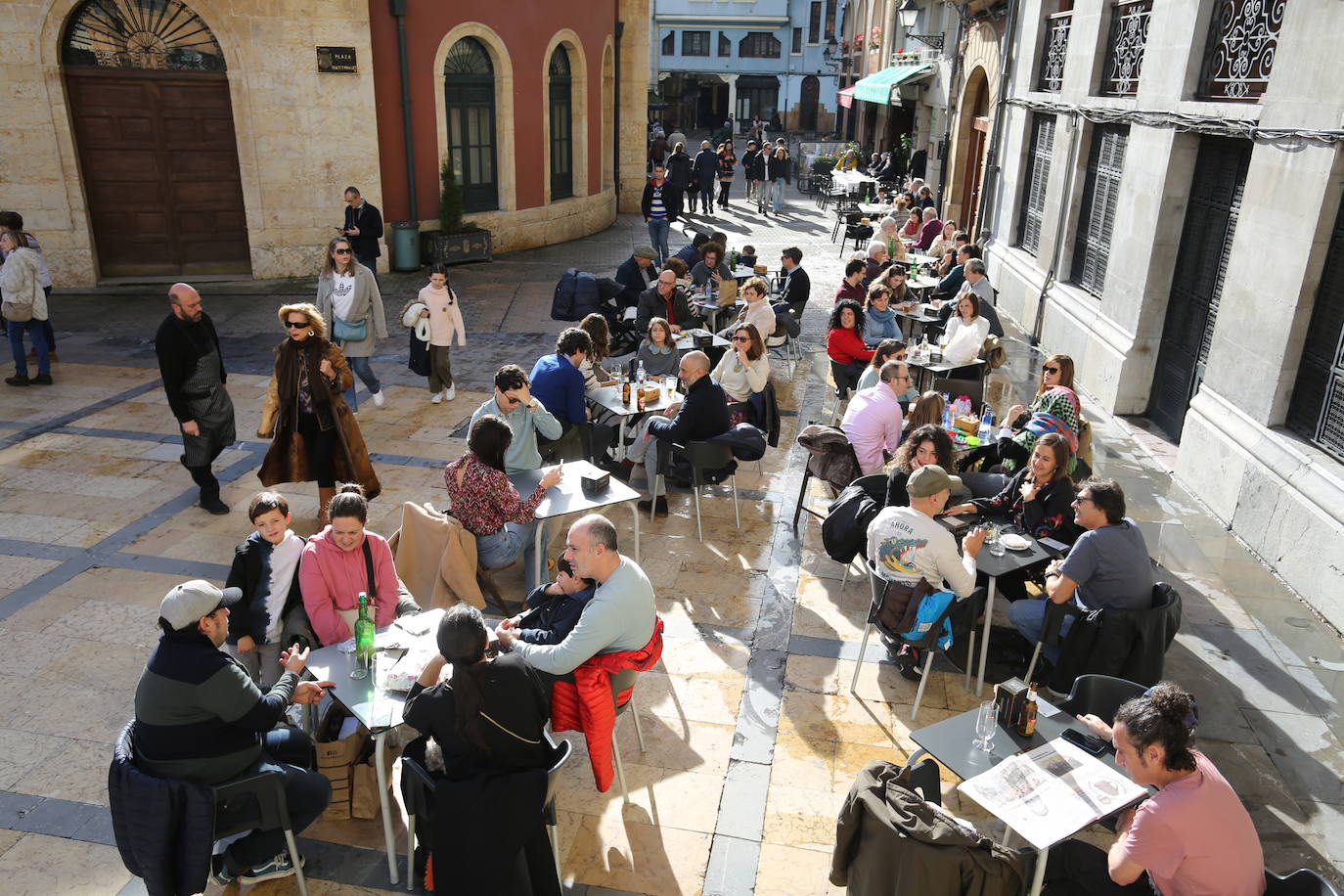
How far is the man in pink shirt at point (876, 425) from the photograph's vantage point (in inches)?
264

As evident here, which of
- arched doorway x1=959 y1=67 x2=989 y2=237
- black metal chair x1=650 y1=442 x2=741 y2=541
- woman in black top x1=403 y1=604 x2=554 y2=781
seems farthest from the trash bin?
woman in black top x1=403 y1=604 x2=554 y2=781

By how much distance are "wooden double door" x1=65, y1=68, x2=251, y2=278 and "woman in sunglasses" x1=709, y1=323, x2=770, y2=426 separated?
9.71m

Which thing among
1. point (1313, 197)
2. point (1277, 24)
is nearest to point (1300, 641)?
point (1313, 197)

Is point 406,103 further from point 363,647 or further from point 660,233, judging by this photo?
point 363,647

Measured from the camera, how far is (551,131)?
1780cm

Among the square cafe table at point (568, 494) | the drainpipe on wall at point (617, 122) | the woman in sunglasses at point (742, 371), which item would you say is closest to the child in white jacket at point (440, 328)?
the woman in sunglasses at point (742, 371)

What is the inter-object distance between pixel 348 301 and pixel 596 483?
13.4 ft

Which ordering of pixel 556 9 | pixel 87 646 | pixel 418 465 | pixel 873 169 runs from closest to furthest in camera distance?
pixel 87 646 < pixel 418 465 < pixel 556 9 < pixel 873 169

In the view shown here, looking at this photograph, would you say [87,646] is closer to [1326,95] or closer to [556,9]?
[1326,95]

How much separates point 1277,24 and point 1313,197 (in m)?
1.83

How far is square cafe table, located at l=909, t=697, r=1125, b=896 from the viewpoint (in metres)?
3.78

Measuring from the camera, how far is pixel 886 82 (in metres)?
23.5

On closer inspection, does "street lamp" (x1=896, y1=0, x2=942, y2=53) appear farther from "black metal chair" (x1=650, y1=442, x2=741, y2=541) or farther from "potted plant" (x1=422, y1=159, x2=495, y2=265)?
"black metal chair" (x1=650, y1=442, x2=741, y2=541)

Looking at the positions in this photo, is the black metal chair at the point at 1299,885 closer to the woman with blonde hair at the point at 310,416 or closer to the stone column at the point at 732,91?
the woman with blonde hair at the point at 310,416
